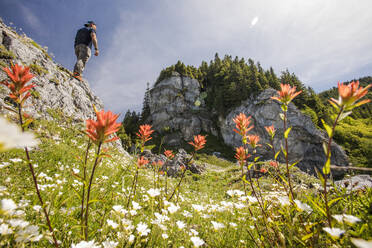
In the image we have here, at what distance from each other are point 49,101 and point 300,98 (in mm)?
47329

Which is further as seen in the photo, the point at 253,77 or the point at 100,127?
the point at 253,77

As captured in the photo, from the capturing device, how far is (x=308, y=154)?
114 feet

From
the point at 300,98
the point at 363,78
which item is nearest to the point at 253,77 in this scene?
the point at 300,98

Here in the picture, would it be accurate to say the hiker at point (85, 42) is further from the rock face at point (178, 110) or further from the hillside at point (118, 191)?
the rock face at point (178, 110)

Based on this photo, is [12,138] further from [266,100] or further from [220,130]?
[220,130]

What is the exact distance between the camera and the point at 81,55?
945cm

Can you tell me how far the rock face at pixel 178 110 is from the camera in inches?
1999

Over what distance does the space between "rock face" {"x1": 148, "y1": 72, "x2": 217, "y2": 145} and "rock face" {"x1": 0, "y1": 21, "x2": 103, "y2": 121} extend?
40056 mm

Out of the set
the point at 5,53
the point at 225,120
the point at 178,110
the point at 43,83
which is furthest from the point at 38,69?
the point at 178,110

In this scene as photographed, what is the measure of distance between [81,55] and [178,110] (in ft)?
142

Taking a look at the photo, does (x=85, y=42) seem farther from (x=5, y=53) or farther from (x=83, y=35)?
(x=5, y=53)

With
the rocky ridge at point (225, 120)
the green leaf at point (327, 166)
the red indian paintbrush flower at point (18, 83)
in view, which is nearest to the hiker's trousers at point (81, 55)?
the red indian paintbrush flower at point (18, 83)

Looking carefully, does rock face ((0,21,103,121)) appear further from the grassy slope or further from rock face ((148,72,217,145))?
rock face ((148,72,217,145))

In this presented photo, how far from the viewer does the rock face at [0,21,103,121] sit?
6680 mm
